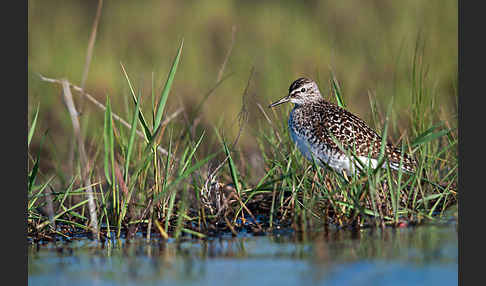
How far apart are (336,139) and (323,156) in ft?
1.14

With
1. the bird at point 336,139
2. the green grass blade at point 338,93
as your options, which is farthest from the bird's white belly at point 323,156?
the green grass blade at point 338,93

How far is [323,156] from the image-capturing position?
7457 millimetres

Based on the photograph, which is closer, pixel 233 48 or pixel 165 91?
pixel 165 91

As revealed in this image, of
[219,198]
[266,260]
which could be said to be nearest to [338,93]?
[219,198]

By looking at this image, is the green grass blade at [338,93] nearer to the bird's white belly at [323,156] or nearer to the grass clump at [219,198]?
the bird's white belly at [323,156]

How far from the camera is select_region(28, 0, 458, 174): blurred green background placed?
1156 cm

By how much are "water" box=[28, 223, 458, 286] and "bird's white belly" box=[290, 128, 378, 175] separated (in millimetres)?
1130

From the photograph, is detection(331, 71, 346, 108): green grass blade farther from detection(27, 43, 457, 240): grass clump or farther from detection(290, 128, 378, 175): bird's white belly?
detection(27, 43, 457, 240): grass clump

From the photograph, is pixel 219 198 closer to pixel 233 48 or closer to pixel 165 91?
pixel 165 91

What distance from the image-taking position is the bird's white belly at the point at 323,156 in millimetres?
7262

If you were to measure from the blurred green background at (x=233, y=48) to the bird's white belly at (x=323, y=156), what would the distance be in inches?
119

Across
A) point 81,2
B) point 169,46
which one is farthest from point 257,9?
point 81,2

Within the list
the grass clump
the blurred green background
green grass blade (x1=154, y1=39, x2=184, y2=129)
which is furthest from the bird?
the blurred green background

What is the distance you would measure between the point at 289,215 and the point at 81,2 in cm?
1029
